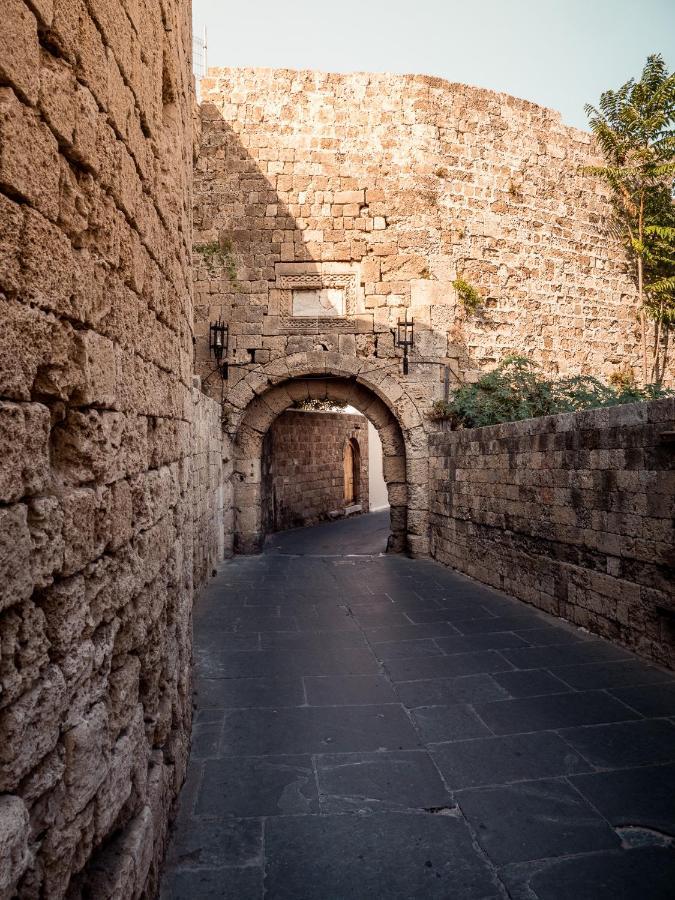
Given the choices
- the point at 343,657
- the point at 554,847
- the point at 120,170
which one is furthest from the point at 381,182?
the point at 554,847

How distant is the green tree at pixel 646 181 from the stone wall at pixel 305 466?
7.05m

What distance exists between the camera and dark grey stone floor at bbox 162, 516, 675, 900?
1.89 metres

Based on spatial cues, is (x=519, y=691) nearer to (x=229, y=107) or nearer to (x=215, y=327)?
(x=215, y=327)

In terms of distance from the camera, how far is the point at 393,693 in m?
3.37

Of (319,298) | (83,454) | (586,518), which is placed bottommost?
(586,518)

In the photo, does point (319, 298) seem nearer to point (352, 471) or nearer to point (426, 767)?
point (426, 767)

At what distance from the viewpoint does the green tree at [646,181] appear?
1012 centimetres

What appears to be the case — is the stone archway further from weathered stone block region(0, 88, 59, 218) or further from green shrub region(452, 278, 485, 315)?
weathered stone block region(0, 88, 59, 218)

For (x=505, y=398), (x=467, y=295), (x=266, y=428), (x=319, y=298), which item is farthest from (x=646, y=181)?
(x=266, y=428)

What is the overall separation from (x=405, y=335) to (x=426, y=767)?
Answer: 689cm

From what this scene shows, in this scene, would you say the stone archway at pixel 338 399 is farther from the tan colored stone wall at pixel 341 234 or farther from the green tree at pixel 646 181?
the green tree at pixel 646 181

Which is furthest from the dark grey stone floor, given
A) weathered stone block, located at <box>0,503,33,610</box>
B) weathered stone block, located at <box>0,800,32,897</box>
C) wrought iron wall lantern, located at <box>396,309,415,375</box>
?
wrought iron wall lantern, located at <box>396,309,415,375</box>

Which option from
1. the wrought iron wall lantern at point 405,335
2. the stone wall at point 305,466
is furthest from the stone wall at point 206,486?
the wrought iron wall lantern at point 405,335

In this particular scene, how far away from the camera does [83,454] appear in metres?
1.33
